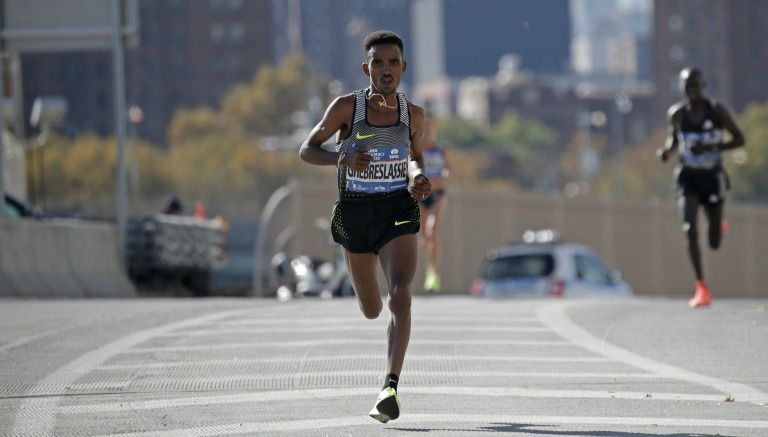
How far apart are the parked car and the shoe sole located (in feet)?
59.0

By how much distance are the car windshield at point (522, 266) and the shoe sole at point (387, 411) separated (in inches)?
731

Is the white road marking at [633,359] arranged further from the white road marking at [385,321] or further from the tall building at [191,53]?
the tall building at [191,53]

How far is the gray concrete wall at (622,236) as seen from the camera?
160 ft

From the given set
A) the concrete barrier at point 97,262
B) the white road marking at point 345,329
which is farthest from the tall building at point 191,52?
the white road marking at point 345,329

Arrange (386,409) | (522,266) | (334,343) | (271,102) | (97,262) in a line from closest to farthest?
(386,409) → (334,343) → (97,262) → (522,266) → (271,102)

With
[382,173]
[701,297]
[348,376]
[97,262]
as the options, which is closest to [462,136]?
[97,262]

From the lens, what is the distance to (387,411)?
28.2ft

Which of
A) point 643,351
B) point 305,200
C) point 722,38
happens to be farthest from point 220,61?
point 643,351

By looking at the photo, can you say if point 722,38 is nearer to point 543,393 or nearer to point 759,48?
point 759,48

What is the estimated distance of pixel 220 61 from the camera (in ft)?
590

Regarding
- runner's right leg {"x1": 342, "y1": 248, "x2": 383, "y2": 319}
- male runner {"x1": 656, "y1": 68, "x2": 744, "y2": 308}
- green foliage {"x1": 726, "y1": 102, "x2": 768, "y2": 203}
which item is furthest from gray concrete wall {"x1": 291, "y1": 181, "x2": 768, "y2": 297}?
green foliage {"x1": 726, "y1": 102, "x2": 768, "y2": 203}

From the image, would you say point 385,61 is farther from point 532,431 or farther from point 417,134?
point 532,431

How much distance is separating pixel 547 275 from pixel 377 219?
58.6ft

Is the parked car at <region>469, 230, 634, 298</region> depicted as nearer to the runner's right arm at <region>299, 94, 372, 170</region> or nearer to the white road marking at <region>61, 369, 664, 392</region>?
the white road marking at <region>61, 369, 664, 392</region>
